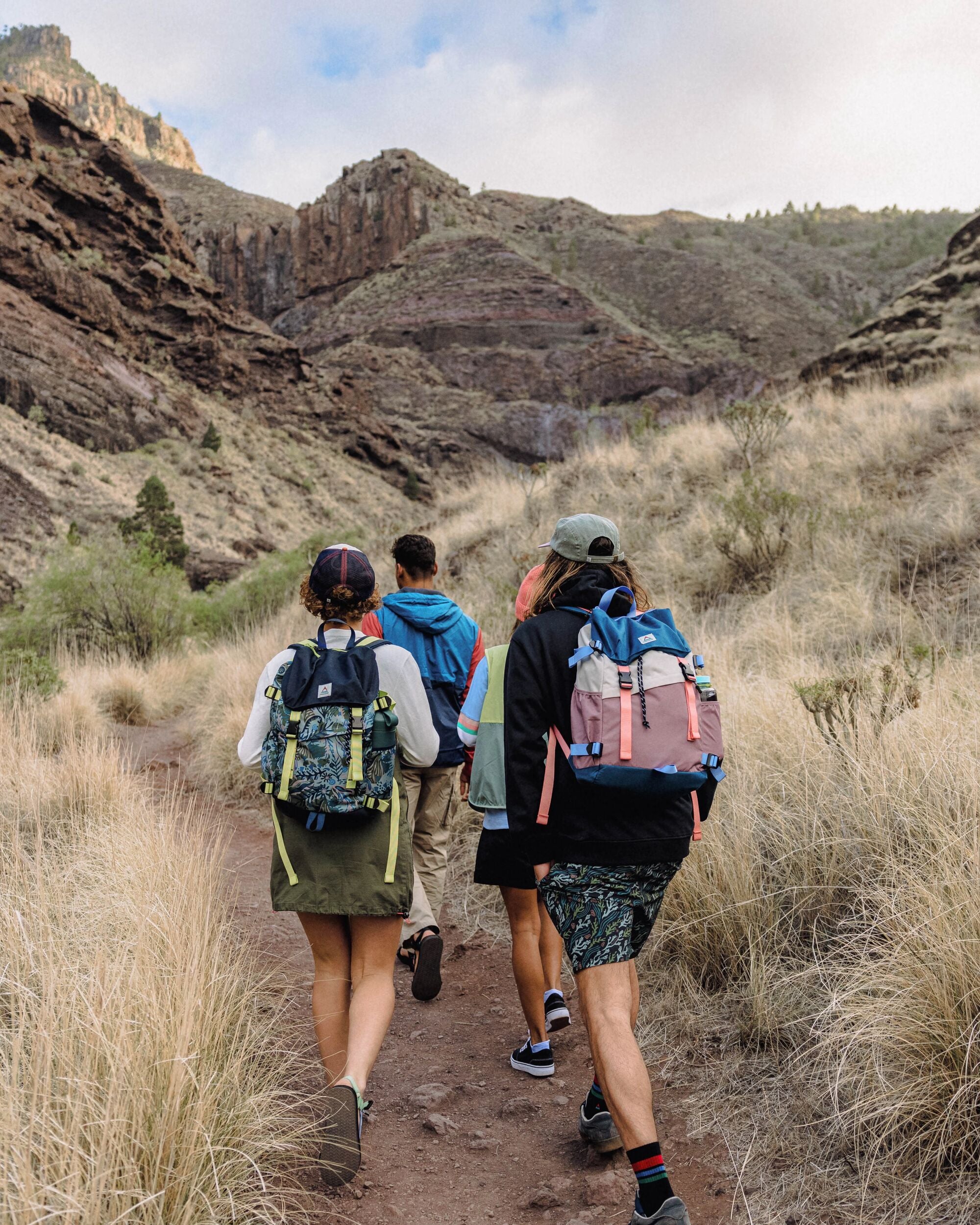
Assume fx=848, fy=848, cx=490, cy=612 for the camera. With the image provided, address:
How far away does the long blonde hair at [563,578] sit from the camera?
2.43 meters

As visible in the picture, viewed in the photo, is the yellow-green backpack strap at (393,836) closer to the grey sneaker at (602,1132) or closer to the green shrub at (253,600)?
the grey sneaker at (602,1132)

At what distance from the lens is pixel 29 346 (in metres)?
29.4

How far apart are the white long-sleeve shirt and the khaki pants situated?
3.67 feet

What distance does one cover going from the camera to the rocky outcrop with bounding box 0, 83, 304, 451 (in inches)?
1164

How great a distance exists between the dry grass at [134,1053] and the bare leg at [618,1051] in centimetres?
81

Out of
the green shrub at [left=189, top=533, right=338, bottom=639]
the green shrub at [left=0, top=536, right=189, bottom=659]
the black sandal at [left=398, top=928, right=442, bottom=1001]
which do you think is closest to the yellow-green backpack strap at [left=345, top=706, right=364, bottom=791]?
the black sandal at [left=398, top=928, right=442, bottom=1001]

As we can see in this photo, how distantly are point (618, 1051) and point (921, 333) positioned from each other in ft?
49.4

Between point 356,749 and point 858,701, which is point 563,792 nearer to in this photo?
point 356,749

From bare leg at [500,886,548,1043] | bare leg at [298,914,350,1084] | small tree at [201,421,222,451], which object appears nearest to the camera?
bare leg at [298,914,350,1084]

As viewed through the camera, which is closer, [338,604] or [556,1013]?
[338,604]

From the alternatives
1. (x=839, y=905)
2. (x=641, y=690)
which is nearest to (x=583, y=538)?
(x=641, y=690)

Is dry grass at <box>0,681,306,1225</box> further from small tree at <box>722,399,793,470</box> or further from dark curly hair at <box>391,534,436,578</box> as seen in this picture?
small tree at <box>722,399,793,470</box>

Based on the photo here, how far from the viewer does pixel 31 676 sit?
8047 millimetres

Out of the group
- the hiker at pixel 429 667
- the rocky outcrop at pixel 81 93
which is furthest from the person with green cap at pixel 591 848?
the rocky outcrop at pixel 81 93
